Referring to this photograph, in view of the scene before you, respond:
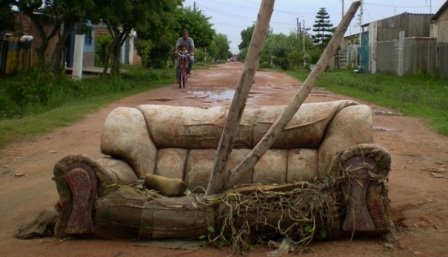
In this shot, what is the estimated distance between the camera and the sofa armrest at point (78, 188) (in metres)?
3.89

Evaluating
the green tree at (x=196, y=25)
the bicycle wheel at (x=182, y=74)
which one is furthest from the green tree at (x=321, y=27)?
the bicycle wheel at (x=182, y=74)

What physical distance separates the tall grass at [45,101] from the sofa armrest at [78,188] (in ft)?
18.0

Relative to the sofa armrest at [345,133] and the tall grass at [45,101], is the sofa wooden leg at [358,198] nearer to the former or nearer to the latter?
the sofa armrest at [345,133]

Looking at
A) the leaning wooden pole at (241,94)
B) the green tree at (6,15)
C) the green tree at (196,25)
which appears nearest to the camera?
the leaning wooden pole at (241,94)

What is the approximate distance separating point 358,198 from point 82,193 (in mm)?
1767

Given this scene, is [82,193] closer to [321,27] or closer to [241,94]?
[241,94]

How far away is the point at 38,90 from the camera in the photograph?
1512 cm

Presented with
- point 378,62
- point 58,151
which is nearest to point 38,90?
point 58,151

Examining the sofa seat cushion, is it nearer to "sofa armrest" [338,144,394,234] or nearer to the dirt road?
Answer: "sofa armrest" [338,144,394,234]

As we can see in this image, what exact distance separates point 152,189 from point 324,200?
1.21 metres

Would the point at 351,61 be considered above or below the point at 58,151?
above

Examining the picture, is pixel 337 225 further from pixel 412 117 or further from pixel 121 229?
pixel 412 117

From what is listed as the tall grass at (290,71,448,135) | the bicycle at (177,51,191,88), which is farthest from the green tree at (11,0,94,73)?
the tall grass at (290,71,448,135)

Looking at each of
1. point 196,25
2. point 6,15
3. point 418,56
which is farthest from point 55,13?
point 196,25
